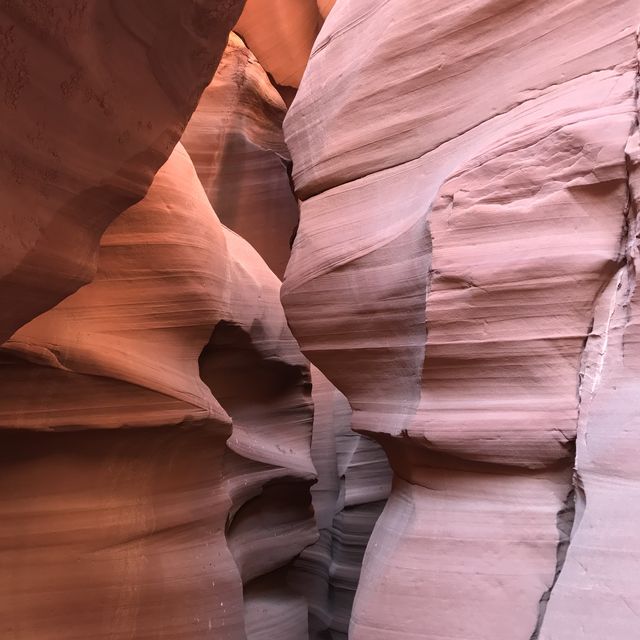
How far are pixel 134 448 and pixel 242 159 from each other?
3718 millimetres

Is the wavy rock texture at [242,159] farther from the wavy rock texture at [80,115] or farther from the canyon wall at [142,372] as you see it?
the wavy rock texture at [80,115]

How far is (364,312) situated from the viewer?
2777mm

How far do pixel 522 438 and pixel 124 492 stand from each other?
1.93 meters

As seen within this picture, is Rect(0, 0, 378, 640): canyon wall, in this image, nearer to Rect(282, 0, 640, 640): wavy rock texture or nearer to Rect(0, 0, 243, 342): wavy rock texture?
Rect(0, 0, 243, 342): wavy rock texture

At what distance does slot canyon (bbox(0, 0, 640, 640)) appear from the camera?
1829 millimetres

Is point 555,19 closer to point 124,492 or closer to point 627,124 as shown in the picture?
point 627,124

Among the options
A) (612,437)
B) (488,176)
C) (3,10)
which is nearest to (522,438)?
(612,437)

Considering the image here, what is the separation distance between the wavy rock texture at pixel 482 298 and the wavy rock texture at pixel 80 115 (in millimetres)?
966

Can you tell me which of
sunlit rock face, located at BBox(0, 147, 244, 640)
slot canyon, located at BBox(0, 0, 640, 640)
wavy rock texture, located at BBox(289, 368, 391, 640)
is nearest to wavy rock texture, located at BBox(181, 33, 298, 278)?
wavy rock texture, located at BBox(289, 368, 391, 640)

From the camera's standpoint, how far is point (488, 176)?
2.36 m

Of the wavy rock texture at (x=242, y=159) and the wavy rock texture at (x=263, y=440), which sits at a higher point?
the wavy rock texture at (x=242, y=159)

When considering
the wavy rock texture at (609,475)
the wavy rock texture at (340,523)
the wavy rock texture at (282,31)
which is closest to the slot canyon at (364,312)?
the wavy rock texture at (609,475)

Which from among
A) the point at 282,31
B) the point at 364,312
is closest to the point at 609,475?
the point at 364,312

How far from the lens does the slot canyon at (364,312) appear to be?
1.83 metres
